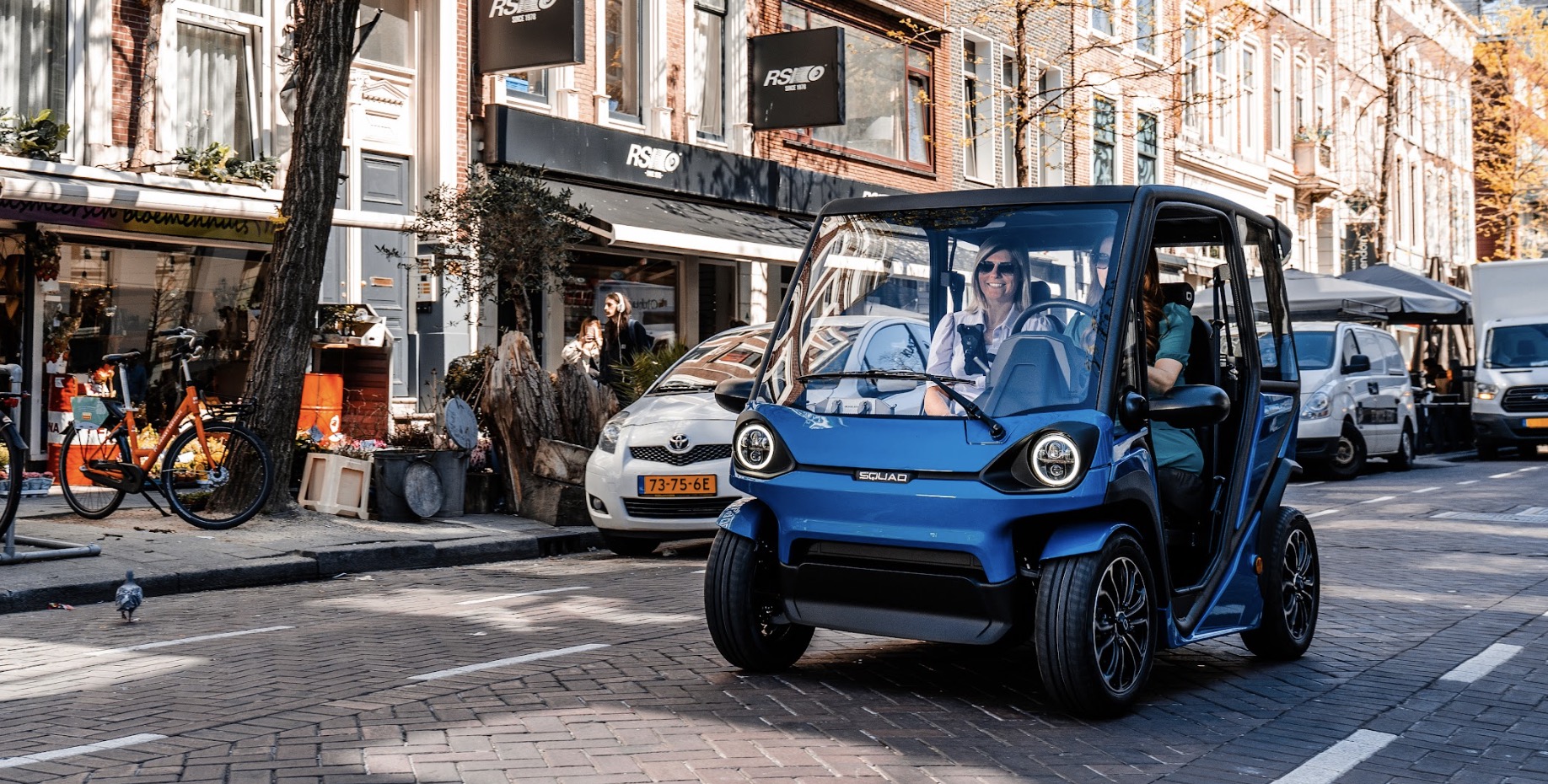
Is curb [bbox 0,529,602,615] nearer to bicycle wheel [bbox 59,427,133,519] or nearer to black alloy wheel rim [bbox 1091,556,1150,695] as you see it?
bicycle wheel [bbox 59,427,133,519]

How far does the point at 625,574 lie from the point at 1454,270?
1998 inches

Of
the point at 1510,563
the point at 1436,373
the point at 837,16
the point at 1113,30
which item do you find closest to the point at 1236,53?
the point at 1113,30

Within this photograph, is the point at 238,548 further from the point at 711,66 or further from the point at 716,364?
the point at 711,66

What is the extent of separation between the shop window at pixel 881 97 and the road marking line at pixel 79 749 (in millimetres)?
20433

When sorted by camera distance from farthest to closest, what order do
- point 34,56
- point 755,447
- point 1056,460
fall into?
point 34,56, point 755,447, point 1056,460

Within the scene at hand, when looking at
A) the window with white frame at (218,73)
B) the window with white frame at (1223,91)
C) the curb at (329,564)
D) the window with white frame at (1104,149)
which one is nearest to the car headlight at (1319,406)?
the curb at (329,564)

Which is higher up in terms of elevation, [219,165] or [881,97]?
[881,97]

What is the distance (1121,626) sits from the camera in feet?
17.3

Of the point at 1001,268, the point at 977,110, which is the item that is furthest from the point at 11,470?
the point at 977,110

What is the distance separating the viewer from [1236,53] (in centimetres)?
3925

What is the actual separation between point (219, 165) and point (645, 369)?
4429 mm

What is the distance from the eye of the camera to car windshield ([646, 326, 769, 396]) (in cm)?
1138

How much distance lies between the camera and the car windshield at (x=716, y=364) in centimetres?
1138

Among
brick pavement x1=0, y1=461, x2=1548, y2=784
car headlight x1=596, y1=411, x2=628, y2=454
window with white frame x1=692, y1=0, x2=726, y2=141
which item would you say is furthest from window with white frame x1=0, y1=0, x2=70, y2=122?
window with white frame x1=692, y1=0, x2=726, y2=141
